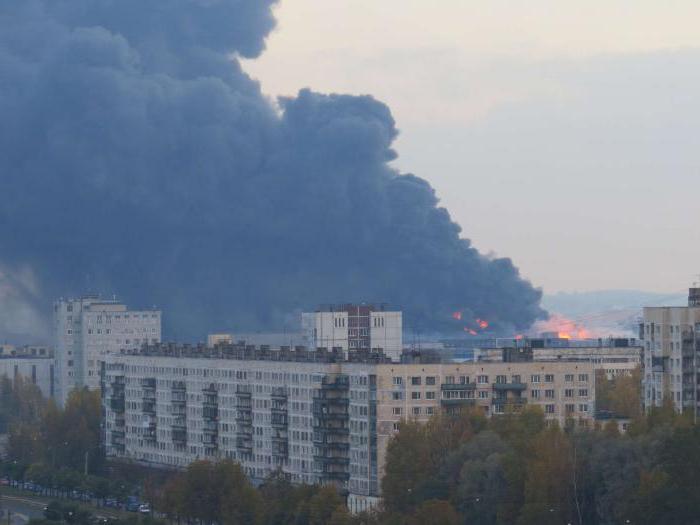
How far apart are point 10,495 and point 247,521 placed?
2186cm

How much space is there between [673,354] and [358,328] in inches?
1377

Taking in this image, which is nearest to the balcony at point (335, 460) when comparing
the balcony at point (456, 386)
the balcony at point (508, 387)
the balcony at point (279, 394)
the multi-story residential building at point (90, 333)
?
the balcony at point (456, 386)

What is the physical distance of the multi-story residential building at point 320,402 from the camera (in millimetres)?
73125

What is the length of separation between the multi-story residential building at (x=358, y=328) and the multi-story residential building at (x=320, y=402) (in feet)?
46.7

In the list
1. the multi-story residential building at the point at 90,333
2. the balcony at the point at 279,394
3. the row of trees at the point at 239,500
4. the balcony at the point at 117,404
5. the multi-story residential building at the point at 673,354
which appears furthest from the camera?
the multi-story residential building at the point at 90,333

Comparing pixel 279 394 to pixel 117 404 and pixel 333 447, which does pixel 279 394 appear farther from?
pixel 117 404

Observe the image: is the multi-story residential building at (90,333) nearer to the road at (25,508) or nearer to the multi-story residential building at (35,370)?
the multi-story residential building at (35,370)

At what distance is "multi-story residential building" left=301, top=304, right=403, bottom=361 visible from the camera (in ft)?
339

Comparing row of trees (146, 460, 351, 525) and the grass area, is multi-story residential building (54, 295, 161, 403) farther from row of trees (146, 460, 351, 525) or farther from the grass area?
row of trees (146, 460, 351, 525)

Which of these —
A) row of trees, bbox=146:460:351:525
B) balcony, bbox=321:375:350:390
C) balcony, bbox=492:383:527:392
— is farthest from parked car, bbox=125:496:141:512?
balcony, bbox=492:383:527:392

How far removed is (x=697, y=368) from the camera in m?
70.7

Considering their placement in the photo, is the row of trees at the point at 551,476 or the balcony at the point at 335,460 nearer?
the row of trees at the point at 551,476

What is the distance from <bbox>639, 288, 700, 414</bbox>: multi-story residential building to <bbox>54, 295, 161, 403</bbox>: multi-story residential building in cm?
5019

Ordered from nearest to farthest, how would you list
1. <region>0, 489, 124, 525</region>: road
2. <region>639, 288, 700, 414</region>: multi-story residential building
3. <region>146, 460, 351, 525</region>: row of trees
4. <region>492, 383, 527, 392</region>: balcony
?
<region>146, 460, 351, 525</region>: row of trees, <region>639, 288, 700, 414</region>: multi-story residential building, <region>492, 383, 527, 392</region>: balcony, <region>0, 489, 124, 525</region>: road
